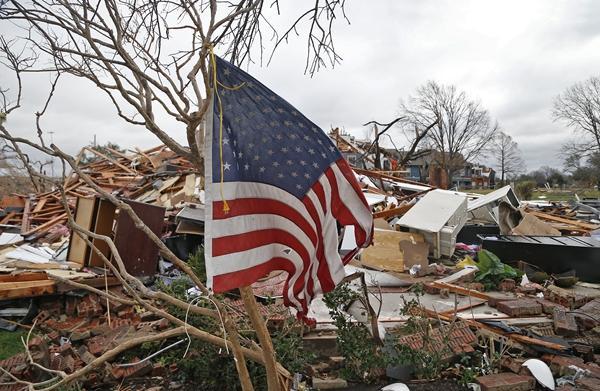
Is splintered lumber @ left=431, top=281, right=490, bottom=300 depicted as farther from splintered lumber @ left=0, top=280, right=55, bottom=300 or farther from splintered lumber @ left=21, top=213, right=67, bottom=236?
splintered lumber @ left=21, top=213, right=67, bottom=236

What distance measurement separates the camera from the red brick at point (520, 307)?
217 inches

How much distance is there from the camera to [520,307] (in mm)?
5539

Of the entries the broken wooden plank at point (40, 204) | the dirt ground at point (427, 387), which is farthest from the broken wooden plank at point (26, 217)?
the dirt ground at point (427, 387)

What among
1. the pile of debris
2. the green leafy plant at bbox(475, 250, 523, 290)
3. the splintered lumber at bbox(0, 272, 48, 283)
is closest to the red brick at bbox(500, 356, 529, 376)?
the pile of debris

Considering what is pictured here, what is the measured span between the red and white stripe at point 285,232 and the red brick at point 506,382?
1785mm

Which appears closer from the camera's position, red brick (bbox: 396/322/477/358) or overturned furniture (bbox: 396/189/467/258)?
red brick (bbox: 396/322/477/358)

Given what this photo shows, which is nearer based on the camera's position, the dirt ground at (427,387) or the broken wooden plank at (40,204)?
the dirt ground at (427,387)

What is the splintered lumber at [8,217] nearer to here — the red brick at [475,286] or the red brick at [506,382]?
the red brick at [475,286]

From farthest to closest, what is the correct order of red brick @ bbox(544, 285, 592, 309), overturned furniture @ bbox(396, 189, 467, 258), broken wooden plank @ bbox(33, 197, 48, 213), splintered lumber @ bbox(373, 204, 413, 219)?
1. broken wooden plank @ bbox(33, 197, 48, 213)
2. splintered lumber @ bbox(373, 204, 413, 219)
3. overturned furniture @ bbox(396, 189, 467, 258)
4. red brick @ bbox(544, 285, 592, 309)

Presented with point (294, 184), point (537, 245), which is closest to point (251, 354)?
point (294, 184)

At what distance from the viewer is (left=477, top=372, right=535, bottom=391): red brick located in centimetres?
377

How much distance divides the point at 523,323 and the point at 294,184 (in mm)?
4134

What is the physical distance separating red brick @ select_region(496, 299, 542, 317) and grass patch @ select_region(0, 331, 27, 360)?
646cm

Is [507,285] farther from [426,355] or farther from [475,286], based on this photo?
[426,355]
